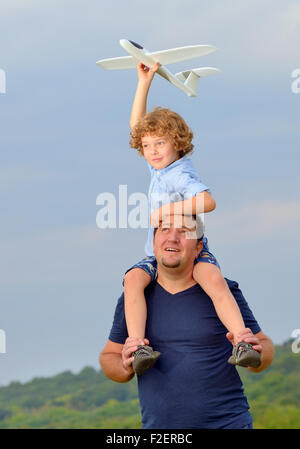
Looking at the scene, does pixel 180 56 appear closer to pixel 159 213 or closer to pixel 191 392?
pixel 159 213

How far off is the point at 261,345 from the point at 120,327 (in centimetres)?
123

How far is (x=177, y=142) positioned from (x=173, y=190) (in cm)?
45

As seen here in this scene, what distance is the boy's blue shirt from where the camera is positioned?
6.08 m

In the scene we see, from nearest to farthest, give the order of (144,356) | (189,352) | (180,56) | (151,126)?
(144,356)
(189,352)
(151,126)
(180,56)

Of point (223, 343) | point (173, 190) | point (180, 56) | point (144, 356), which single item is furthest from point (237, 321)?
point (180, 56)

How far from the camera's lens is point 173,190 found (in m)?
6.23

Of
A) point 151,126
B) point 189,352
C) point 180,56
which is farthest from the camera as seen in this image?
point 180,56

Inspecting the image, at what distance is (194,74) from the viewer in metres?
8.39

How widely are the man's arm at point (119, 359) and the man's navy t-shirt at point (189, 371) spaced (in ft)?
0.56

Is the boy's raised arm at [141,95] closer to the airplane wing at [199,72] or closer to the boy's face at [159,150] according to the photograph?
the boy's face at [159,150]

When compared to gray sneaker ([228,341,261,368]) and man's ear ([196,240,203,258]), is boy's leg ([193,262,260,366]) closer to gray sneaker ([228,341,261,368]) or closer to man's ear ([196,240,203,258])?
gray sneaker ([228,341,261,368])

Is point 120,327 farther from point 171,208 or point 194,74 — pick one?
point 194,74

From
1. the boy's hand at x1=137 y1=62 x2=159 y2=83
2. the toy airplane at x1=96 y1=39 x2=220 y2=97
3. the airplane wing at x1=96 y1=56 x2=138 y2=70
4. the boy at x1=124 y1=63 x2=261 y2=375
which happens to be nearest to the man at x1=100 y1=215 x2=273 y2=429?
the boy at x1=124 y1=63 x2=261 y2=375
